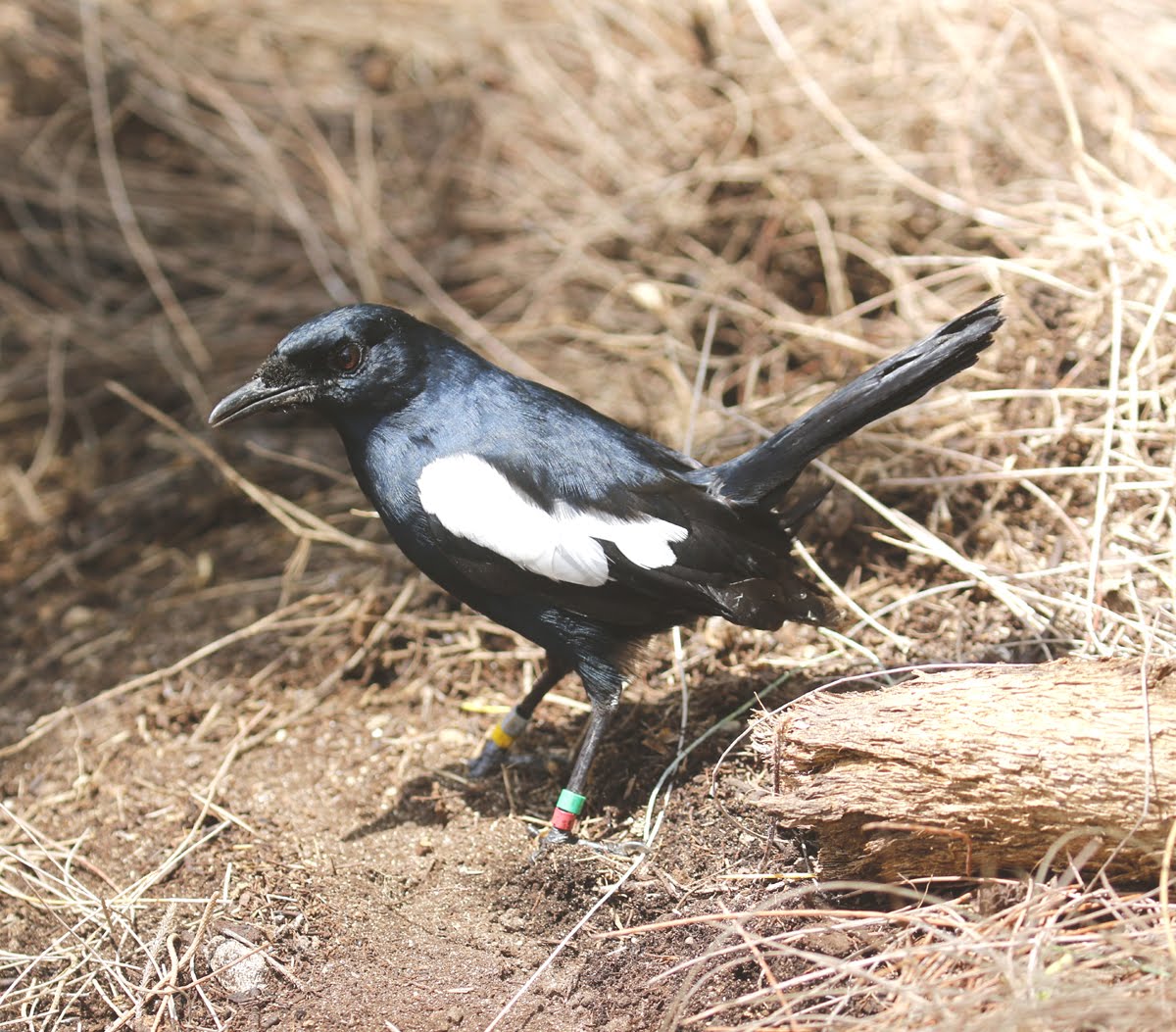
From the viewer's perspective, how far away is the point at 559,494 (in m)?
2.77

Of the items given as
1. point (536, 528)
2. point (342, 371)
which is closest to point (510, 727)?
point (536, 528)

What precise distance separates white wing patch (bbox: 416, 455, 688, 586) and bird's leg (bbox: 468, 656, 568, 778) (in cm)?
47

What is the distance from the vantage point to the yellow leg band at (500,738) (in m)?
3.11

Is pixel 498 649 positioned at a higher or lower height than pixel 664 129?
lower

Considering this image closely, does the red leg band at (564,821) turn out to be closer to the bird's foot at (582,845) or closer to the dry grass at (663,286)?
the bird's foot at (582,845)

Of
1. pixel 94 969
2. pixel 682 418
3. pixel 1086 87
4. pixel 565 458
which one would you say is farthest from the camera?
pixel 1086 87

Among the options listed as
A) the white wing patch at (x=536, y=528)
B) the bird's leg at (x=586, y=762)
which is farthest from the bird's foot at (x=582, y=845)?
the white wing patch at (x=536, y=528)

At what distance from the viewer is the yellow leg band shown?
311 cm

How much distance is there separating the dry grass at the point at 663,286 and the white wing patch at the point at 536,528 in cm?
70

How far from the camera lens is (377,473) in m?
2.86

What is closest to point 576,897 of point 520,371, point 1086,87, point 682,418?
point 682,418

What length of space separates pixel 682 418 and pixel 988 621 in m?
1.43

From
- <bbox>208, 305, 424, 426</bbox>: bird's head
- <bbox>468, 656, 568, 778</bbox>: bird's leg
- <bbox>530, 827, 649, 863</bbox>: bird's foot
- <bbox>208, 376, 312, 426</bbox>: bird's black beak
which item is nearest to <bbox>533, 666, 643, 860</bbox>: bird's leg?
<bbox>530, 827, 649, 863</bbox>: bird's foot

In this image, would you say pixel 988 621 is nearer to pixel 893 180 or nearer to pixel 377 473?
pixel 377 473
